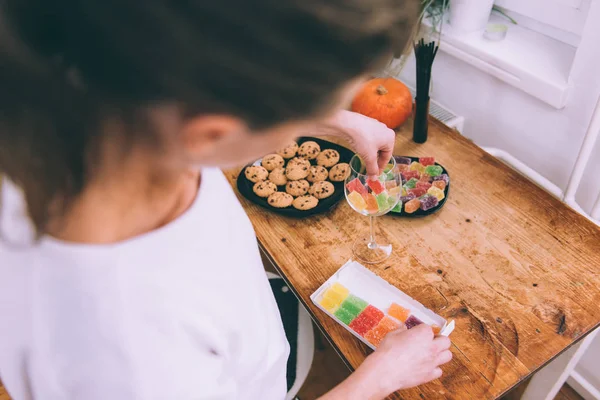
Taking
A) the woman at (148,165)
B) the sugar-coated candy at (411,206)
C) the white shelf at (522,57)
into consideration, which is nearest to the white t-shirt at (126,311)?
the woman at (148,165)

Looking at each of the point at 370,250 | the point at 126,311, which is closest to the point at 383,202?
the point at 370,250

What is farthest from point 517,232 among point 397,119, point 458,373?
point 397,119

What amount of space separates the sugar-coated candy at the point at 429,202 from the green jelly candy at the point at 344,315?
327mm

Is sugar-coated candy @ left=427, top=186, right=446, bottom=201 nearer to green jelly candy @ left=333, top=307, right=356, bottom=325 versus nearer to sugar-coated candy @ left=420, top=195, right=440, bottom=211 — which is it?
sugar-coated candy @ left=420, top=195, right=440, bottom=211

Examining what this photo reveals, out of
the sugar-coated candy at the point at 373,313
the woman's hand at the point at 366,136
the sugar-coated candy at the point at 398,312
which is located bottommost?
the sugar-coated candy at the point at 373,313

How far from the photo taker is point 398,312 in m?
0.91

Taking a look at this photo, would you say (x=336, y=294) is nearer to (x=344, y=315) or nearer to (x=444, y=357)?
(x=344, y=315)

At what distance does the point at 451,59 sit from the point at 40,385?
150cm

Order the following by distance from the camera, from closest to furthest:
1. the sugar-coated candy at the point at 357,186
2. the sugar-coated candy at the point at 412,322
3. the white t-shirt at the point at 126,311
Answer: the white t-shirt at the point at 126,311, the sugar-coated candy at the point at 412,322, the sugar-coated candy at the point at 357,186

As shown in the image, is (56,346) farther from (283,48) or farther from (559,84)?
(559,84)

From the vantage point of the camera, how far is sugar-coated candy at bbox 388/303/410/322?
902mm

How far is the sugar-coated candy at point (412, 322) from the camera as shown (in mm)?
878

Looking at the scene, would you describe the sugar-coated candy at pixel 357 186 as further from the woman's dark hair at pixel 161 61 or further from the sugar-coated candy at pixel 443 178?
the woman's dark hair at pixel 161 61

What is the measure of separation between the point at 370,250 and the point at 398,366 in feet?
1.01
